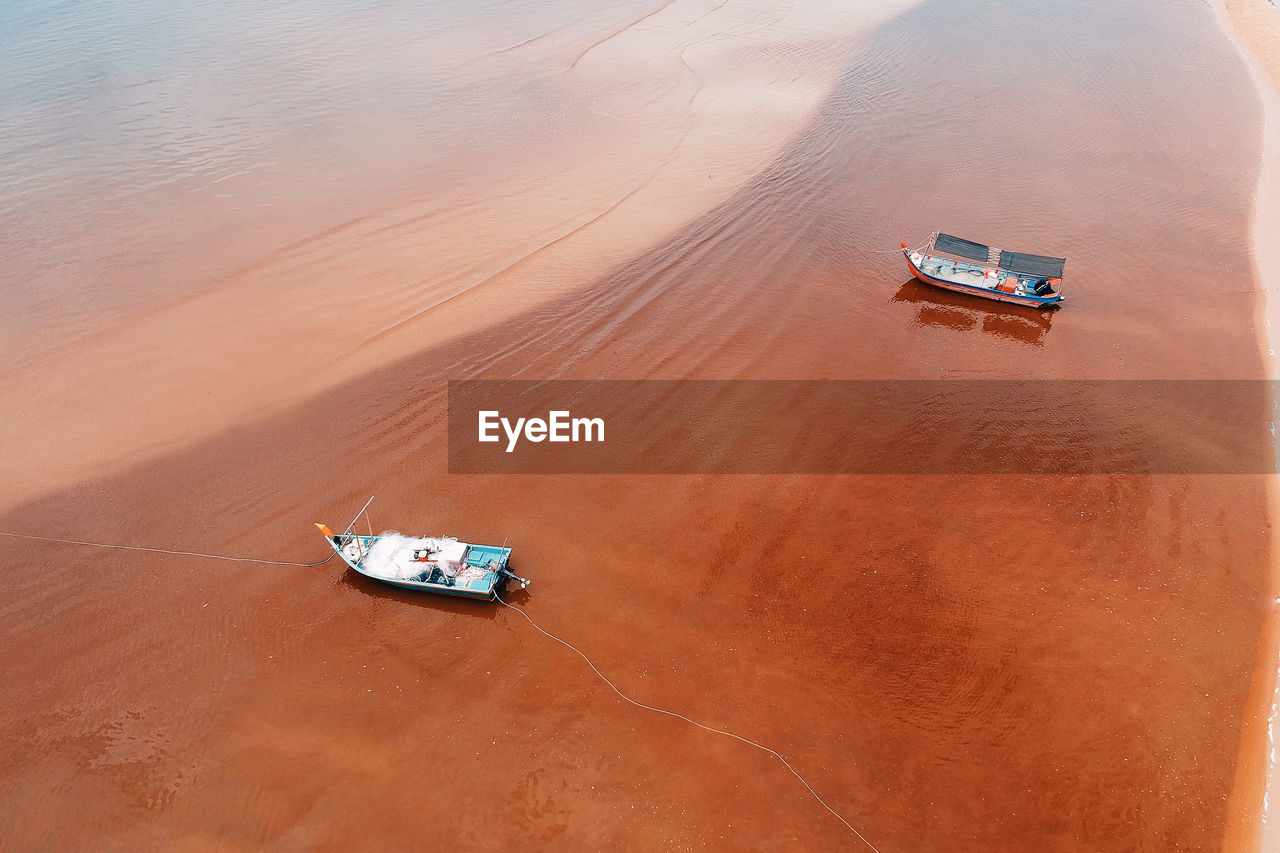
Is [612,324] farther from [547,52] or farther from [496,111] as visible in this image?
[547,52]

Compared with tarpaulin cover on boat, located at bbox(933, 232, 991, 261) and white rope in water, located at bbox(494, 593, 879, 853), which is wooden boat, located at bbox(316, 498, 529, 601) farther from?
tarpaulin cover on boat, located at bbox(933, 232, 991, 261)

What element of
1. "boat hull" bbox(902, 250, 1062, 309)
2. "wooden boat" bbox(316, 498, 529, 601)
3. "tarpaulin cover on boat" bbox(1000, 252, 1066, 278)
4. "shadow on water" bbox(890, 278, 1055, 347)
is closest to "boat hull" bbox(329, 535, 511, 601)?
"wooden boat" bbox(316, 498, 529, 601)

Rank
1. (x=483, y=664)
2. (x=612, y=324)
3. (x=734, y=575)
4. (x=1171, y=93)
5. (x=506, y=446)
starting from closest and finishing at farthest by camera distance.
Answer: (x=483, y=664) < (x=734, y=575) < (x=506, y=446) < (x=612, y=324) < (x=1171, y=93)

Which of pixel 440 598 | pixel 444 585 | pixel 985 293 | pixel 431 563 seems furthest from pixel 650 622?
pixel 985 293

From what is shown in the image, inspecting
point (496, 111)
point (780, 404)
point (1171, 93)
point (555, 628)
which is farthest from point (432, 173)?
point (1171, 93)

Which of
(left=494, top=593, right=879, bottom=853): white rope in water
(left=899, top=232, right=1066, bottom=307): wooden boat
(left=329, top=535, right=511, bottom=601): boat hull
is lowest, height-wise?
(left=494, top=593, right=879, bottom=853): white rope in water

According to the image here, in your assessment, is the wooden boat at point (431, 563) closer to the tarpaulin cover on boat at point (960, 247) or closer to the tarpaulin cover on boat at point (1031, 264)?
the tarpaulin cover on boat at point (960, 247)
